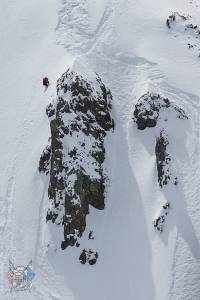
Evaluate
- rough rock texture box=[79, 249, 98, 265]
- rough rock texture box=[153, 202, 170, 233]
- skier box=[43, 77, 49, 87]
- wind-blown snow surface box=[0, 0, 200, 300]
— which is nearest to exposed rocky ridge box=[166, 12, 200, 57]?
wind-blown snow surface box=[0, 0, 200, 300]

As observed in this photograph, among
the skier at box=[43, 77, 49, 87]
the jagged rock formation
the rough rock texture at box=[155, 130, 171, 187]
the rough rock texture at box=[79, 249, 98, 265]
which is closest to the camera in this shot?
the rough rock texture at box=[79, 249, 98, 265]

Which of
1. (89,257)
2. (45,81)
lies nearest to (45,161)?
(45,81)

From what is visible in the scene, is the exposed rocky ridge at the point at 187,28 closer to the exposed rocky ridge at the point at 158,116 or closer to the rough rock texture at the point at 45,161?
the exposed rocky ridge at the point at 158,116

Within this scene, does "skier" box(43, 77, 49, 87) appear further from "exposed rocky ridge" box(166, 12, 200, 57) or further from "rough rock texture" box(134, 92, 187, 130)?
"exposed rocky ridge" box(166, 12, 200, 57)

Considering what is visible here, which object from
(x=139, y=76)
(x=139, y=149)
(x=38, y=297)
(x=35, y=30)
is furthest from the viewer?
(x=35, y=30)

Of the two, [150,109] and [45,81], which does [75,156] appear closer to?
[150,109]

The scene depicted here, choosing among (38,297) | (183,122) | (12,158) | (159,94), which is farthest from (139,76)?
(38,297)

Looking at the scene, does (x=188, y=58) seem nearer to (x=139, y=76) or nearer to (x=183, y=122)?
(x=139, y=76)
